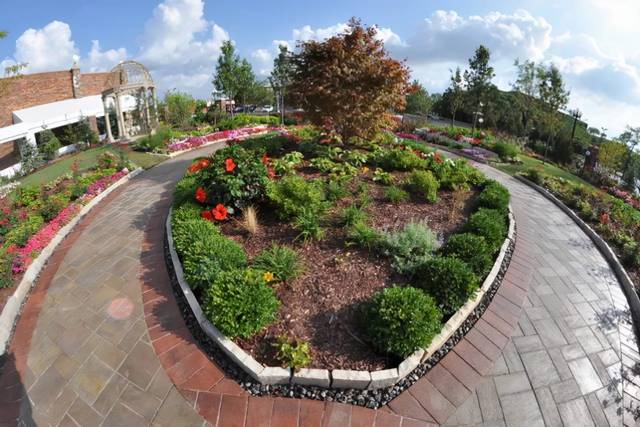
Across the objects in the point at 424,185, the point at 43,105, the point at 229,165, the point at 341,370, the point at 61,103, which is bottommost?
the point at 341,370

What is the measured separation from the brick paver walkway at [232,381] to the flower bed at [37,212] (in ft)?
1.55

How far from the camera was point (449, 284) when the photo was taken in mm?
3869

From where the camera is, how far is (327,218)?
570cm

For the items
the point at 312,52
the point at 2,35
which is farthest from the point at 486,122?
the point at 2,35

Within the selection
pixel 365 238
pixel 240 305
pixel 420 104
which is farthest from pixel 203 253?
pixel 420 104

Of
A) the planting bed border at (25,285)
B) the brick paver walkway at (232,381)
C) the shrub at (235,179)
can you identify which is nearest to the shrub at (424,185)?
the brick paver walkway at (232,381)

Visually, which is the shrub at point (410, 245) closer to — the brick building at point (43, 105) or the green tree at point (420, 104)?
the brick building at point (43, 105)

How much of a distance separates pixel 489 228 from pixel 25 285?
7.24 m

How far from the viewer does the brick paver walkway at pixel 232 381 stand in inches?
118

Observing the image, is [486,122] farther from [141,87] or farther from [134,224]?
[134,224]

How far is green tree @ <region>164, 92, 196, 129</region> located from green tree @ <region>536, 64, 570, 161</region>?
19524 millimetres

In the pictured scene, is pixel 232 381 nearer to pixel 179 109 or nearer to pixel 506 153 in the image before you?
pixel 506 153

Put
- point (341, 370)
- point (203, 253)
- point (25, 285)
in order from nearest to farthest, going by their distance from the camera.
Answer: point (341, 370), point (203, 253), point (25, 285)

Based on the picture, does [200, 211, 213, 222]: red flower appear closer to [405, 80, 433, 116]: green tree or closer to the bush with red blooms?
the bush with red blooms
